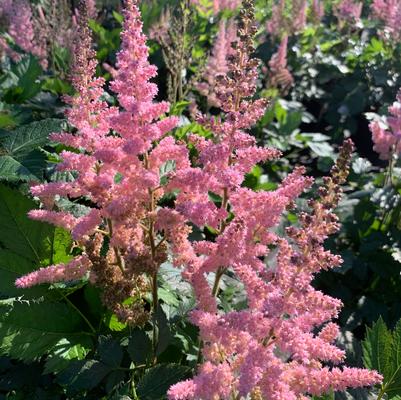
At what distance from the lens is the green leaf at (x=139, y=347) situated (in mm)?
1764

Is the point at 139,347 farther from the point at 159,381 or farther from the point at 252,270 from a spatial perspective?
the point at 252,270

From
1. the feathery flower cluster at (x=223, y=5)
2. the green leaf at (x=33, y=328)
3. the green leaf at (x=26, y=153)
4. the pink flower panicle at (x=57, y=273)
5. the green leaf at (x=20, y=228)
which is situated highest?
the feathery flower cluster at (x=223, y=5)

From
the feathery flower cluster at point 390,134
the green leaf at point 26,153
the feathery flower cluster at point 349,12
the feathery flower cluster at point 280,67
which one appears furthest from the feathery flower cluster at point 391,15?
the green leaf at point 26,153

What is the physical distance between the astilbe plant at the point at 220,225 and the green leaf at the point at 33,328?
0.39 meters

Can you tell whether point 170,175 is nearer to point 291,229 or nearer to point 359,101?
point 291,229

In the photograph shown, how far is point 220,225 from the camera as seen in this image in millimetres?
1752

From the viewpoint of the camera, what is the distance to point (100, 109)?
1.74 m

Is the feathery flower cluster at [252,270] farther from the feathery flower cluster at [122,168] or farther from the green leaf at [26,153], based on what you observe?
the green leaf at [26,153]

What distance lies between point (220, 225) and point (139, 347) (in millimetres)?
499

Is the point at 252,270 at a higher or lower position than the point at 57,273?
higher

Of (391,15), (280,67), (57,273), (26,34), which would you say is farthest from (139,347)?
(391,15)

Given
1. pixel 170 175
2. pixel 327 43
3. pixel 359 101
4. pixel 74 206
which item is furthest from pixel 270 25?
pixel 170 175

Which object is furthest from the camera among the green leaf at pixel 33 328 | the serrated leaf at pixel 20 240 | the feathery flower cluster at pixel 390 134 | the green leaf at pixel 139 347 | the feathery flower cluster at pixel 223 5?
the feathery flower cluster at pixel 223 5

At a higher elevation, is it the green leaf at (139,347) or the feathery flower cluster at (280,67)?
the feathery flower cluster at (280,67)
